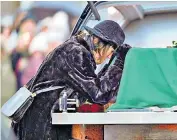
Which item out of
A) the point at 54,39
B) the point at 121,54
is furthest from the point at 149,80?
the point at 54,39

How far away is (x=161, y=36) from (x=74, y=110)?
1.88m

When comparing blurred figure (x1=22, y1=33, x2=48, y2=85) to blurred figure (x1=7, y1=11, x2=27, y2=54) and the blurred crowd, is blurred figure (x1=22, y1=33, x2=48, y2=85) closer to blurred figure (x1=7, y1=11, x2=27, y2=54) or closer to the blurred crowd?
the blurred crowd

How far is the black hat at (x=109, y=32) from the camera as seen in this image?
99.3 inches

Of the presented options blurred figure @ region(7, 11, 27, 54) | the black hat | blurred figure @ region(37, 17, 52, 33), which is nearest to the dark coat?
the black hat

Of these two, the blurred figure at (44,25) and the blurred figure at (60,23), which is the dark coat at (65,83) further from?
the blurred figure at (44,25)

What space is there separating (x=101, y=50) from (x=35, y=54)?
1.37 meters

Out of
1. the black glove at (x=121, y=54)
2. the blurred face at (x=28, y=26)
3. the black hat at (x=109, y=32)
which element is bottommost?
the black glove at (x=121, y=54)

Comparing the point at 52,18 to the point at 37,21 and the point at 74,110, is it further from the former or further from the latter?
the point at 74,110

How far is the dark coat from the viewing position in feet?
7.59

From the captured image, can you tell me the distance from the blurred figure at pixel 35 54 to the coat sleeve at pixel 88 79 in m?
1.33

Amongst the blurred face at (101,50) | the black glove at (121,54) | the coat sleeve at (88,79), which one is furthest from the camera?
the blurred face at (101,50)

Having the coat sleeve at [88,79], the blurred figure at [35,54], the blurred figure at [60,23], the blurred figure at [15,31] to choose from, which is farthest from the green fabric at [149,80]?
the blurred figure at [15,31]

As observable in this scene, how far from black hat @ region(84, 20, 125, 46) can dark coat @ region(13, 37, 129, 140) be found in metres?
0.10

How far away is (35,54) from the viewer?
387 centimetres
